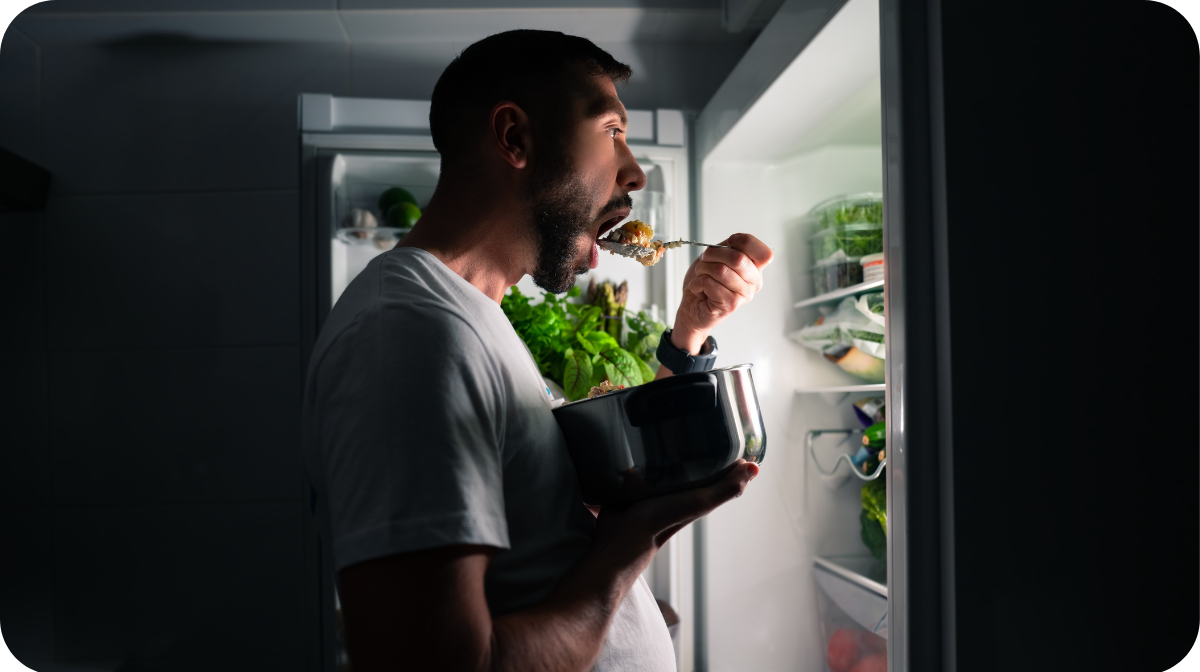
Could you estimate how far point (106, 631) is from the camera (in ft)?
5.46

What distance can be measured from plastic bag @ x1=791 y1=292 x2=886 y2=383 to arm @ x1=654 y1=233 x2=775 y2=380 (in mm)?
392

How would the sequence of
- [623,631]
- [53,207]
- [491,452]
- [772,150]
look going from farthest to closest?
1. [53,207]
2. [772,150]
3. [623,631]
4. [491,452]

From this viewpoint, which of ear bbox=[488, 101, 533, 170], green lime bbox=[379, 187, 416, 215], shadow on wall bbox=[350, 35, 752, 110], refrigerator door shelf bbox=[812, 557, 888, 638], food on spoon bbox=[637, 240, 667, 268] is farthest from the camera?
shadow on wall bbox=[350, 35, 752, 110]

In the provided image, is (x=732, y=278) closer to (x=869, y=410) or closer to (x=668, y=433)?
(x=668, y=433)

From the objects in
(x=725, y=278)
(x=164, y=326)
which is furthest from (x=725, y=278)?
(x=164, y=326)

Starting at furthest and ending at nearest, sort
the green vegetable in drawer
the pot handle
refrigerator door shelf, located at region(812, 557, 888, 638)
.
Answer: the green vegetable in drawer → refrigerator door shelf, located at region(812, 557, 888, 638) → the pot handle

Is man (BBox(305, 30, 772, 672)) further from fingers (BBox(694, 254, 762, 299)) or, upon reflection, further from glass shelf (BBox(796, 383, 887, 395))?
glass shelf (BBox(796, 383, 887, 395))

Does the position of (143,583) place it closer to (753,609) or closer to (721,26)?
(753,609)

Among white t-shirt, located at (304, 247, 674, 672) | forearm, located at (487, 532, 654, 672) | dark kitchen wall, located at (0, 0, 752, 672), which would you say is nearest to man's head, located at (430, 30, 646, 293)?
white t-shirt, located at (304, 247, 674, 672)

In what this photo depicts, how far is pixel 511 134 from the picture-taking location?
77 centimetres

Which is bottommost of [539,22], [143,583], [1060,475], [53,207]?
[143,583]

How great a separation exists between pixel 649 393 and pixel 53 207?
1791 mm

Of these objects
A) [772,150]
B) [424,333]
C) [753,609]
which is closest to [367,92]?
[772,150]

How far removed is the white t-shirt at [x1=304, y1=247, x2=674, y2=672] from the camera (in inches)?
19.5
